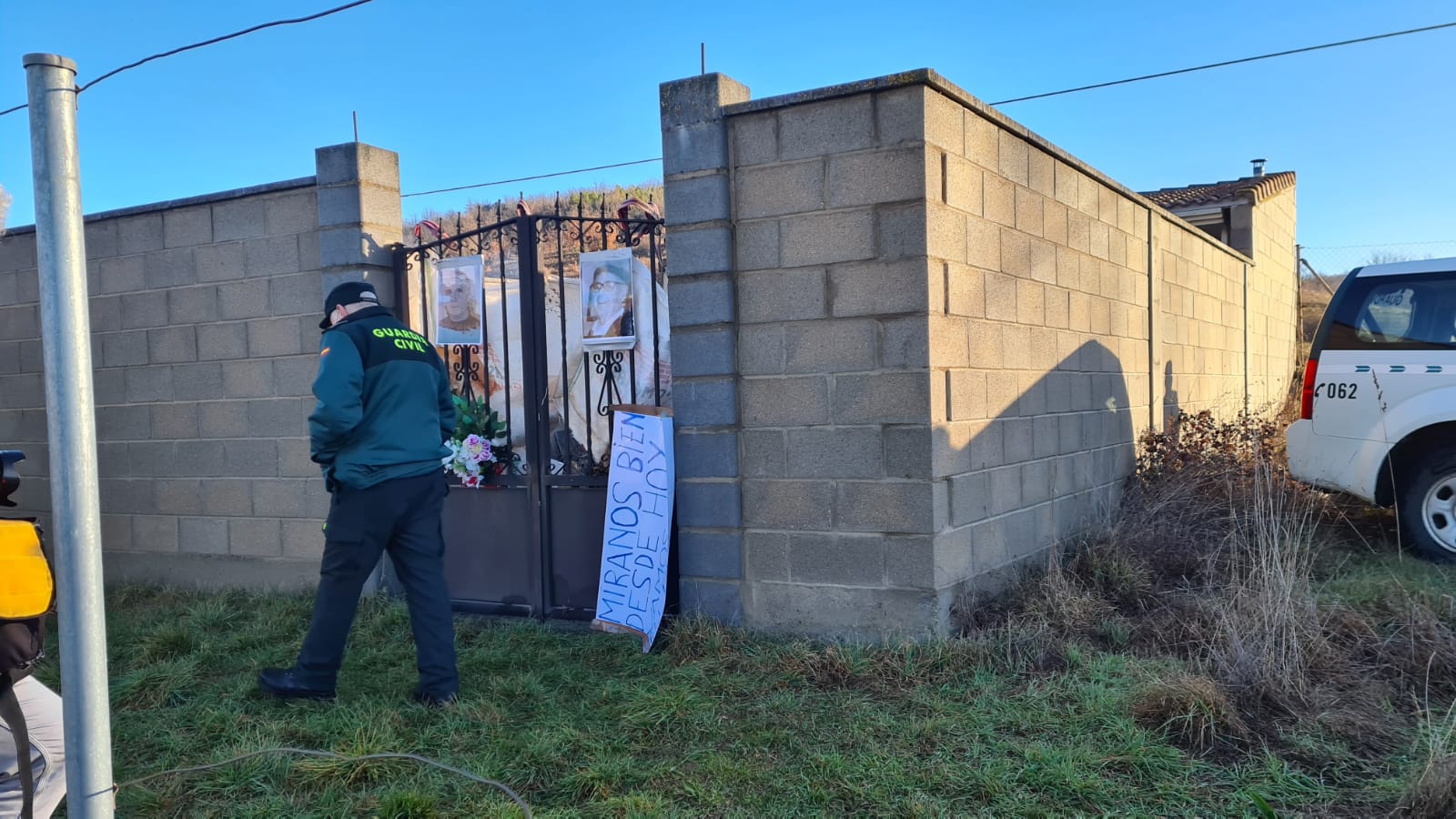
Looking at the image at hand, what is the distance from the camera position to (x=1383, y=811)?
317cm

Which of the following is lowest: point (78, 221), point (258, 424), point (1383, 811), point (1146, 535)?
point (1383, 811)

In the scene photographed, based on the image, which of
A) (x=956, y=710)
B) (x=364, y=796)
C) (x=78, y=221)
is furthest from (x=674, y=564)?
(x=78, y=221)

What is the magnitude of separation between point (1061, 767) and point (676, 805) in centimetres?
130

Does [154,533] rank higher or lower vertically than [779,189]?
lower

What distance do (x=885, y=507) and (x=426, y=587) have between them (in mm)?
2115

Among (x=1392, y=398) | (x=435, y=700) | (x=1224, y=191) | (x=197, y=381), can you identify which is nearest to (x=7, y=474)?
(x=435, y=700)

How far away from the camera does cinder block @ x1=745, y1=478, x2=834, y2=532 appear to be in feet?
16.2

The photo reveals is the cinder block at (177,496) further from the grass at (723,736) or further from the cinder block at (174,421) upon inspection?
the grass at (723,736)

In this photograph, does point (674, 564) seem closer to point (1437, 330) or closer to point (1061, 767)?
point (1061, 767)

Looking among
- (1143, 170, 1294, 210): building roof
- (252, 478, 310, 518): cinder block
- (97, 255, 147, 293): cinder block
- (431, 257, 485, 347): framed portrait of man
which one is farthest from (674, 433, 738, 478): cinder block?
(1143, 170, 1294, 210): building roof

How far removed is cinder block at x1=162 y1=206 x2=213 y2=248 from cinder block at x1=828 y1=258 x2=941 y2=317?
14.4 ft

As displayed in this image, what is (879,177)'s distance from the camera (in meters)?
4.80

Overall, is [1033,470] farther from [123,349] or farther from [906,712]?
[123,349]

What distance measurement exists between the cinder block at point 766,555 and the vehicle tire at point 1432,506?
407 cm
